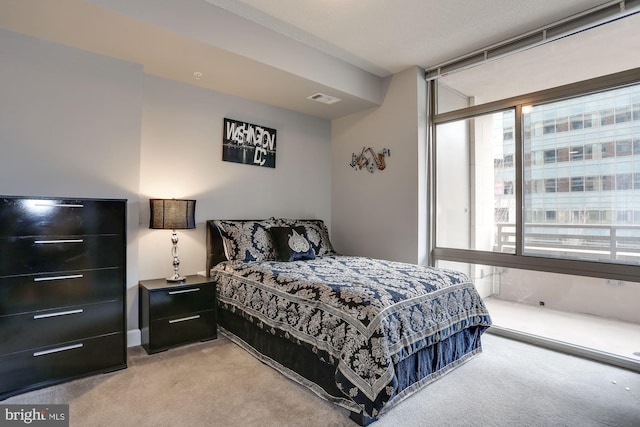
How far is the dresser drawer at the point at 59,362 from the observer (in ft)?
6.86

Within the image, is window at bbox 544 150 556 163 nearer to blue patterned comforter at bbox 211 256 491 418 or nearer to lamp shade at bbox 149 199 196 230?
blue patterned comforter at bbox 211 256 491 418

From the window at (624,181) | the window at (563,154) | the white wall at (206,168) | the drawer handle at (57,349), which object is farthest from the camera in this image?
the white wall at (206,168)

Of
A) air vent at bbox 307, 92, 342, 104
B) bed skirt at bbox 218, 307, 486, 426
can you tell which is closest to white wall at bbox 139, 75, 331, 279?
air vent at bbox 307, 92, 342, 104

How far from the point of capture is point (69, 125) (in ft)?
8.66

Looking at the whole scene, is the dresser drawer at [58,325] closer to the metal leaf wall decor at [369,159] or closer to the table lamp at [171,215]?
the table lamp at [171,215]

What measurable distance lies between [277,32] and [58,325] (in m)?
2.82

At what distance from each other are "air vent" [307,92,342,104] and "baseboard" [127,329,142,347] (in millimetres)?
2880

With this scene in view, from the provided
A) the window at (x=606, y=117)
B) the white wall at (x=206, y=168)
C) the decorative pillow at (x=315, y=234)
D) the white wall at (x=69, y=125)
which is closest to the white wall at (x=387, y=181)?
the white wall at (x=206, y=168)

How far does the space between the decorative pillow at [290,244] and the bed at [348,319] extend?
3cm

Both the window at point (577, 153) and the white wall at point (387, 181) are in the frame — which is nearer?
the window at point (577, 153)

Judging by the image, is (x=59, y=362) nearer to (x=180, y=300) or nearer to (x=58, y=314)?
(x=58, y=314)

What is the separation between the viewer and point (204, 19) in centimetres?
260

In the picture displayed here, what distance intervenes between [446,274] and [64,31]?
11.0 feet

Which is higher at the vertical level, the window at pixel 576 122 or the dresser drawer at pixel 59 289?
the window at pixel 576 122
